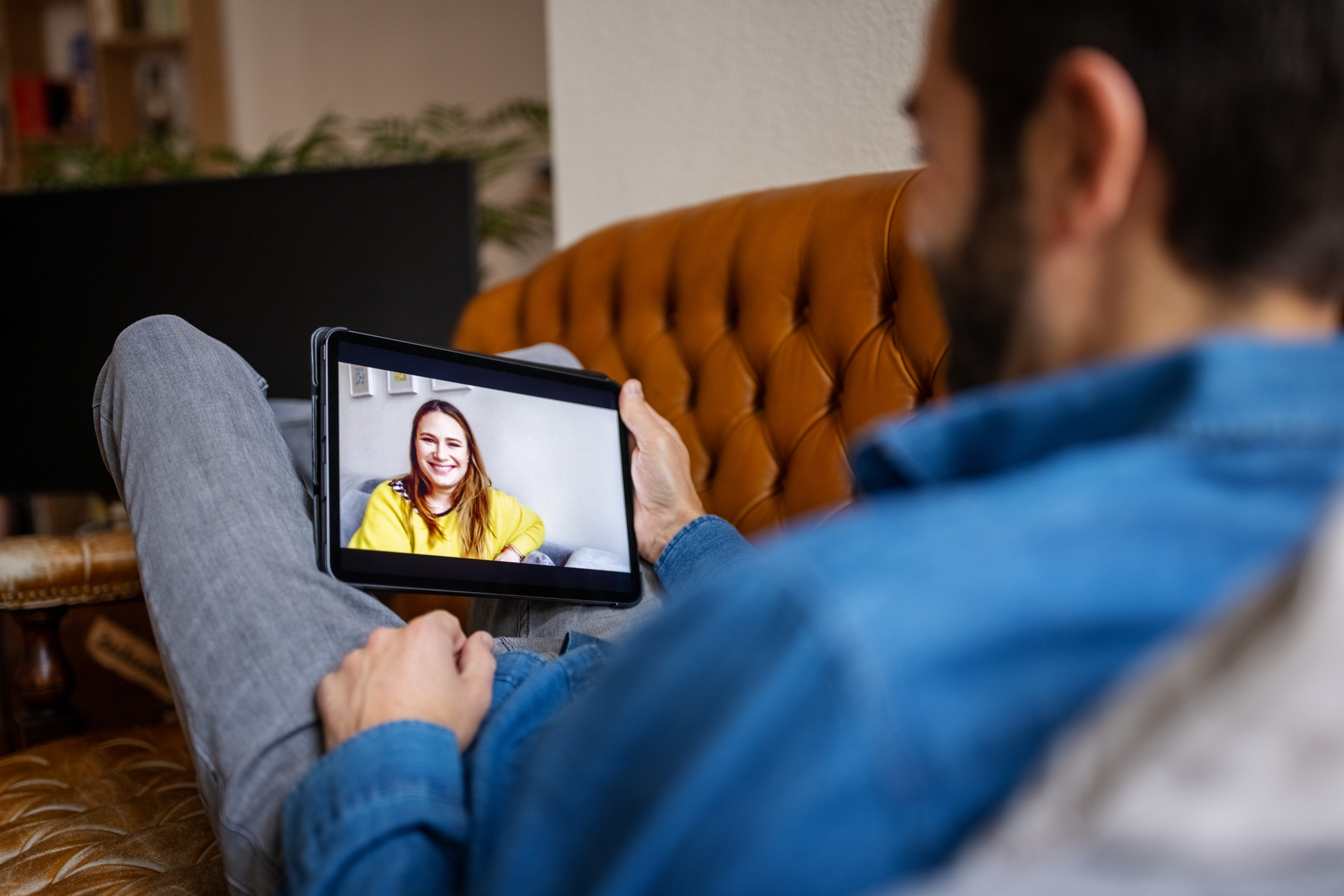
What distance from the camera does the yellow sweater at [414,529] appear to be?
0.81 m

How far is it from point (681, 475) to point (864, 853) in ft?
2.70

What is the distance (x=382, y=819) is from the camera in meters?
0.53

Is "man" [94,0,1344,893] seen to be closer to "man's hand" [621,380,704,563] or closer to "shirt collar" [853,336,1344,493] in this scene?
"shirt collar" [853,336,1344,493]

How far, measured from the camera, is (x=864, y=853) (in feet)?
1.09

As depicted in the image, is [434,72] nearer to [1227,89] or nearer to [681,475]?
[681,475]

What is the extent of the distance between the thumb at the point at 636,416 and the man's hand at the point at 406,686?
0.47 m

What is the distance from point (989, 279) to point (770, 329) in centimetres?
82

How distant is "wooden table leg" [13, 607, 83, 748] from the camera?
4.34 ft

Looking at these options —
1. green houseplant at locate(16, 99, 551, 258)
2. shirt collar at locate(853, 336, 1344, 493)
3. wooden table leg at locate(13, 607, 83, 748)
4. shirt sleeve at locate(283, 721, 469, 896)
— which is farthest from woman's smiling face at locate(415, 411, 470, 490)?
green houseplant at locate(16, 99, 551, 258)

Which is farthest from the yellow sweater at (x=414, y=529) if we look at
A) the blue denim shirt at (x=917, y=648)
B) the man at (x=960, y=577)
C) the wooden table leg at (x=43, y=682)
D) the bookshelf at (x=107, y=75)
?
the bookshelf at (x=107, y=75)

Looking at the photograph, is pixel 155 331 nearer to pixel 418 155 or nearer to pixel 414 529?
pixel 414 529

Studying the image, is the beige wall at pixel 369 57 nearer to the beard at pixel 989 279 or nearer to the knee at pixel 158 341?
the knee at pixel 158 341

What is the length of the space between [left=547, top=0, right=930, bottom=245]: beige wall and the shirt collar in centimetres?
109

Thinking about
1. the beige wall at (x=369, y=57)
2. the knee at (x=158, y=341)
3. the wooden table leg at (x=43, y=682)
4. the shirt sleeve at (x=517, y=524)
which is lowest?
the wooden table leg at (x=43, y=682)
